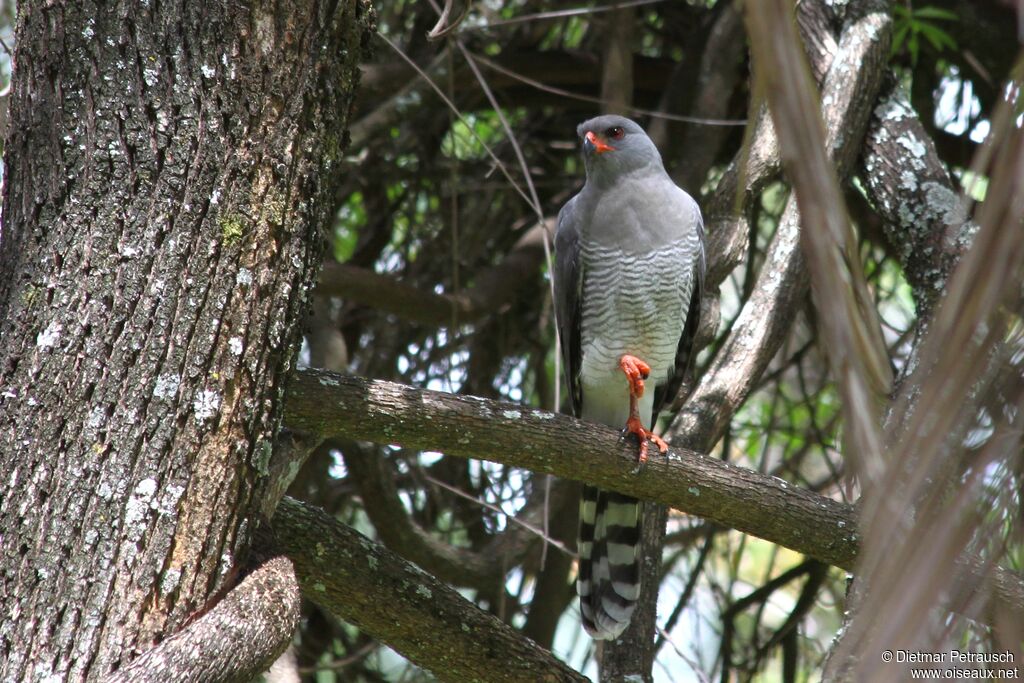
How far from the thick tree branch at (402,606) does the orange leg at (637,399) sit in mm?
553

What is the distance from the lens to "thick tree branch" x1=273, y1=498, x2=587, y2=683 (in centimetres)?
235

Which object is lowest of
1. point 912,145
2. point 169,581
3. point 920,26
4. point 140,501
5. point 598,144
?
point 169,581

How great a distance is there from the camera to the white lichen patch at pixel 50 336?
189cm

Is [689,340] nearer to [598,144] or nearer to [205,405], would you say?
[598,144]

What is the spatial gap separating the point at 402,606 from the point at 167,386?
0.81 m

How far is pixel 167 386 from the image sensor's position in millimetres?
1891

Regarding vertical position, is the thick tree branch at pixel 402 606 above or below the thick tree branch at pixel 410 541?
above

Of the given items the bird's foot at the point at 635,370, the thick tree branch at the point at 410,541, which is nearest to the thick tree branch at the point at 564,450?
the bird's foot at the point at 635,370

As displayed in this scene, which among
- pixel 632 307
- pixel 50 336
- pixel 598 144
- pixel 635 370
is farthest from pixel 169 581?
pixel 598 144

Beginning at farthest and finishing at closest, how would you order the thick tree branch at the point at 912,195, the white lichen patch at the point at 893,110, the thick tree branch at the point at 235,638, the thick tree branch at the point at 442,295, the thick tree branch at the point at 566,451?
the thick tree branch at the point at 442,295 → the white lichen patch at the point at 893,110 → the thick tree branch at the point at 912,195 → the thick tree branch at the point at 566,451 → the thick tree branch at the point at 235,638

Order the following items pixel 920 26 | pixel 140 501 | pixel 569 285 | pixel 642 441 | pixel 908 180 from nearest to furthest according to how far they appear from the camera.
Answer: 1. pixel 140 501
2. pixel 642 441
3. pixel 908 180
4. pixel 569 285
5. pixel 920 26

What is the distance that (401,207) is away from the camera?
495 centimetres

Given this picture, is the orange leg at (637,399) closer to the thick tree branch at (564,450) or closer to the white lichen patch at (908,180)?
the thick tree branch at (564,450)

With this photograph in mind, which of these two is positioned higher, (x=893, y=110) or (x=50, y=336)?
(x=893, y=110)
